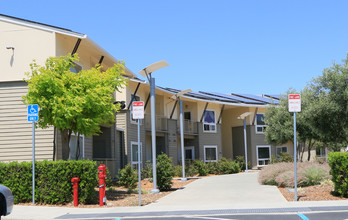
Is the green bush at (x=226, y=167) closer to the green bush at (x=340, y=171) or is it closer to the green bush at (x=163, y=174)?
the green bush at (x=163, y=174)

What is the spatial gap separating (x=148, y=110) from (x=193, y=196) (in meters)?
14.7

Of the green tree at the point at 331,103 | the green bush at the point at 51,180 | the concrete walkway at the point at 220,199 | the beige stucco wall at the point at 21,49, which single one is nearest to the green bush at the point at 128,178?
the concrete walkway at the point at 220,199

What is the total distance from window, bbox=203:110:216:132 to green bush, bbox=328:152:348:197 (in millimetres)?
23142

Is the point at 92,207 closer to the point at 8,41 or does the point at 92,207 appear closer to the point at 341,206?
the point at 341,206

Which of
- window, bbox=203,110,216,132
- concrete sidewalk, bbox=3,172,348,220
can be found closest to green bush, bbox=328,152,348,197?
concrete sidewalk, bbox=3,172,348,220

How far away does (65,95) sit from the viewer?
13.4 meters

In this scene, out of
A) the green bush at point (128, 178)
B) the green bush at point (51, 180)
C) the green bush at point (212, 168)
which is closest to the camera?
the green bush at point (51, 180)

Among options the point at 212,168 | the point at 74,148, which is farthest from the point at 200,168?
the point at 74,148

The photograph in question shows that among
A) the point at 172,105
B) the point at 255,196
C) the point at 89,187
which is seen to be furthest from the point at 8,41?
the point at 172,105

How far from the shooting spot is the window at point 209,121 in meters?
35.5

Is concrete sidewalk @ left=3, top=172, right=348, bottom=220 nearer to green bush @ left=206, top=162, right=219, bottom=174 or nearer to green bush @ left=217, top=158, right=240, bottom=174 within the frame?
green bush @ left=206, top=162, right=219, bottom=174

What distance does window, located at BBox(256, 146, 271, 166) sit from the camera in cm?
3803

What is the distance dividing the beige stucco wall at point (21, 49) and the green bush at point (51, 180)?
552cm

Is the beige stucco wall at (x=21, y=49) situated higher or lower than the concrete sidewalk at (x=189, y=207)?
higher
